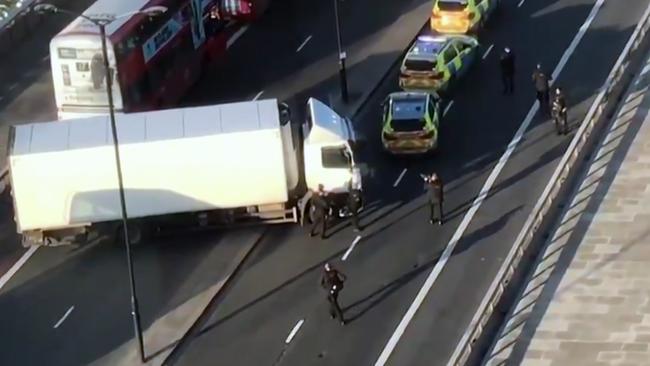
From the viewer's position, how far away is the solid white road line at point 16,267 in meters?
42.5

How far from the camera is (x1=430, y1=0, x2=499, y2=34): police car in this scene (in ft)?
178

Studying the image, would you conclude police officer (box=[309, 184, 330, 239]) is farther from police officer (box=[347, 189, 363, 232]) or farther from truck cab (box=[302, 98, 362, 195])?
police officer (box=[347, 189, 363, 232])

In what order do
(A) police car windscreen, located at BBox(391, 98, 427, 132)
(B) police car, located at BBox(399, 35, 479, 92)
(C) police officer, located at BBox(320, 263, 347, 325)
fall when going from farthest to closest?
(B) police car, located at BBox(399, 35, 479, 92) < (A) police car windscreen, located at BBox(391, 98, 427, 132) < (C) police officer, located at BBox(320, 263, 347, 325)

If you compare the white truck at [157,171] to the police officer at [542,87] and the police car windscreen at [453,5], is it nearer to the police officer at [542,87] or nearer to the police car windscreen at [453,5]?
the police officer at [542,87]

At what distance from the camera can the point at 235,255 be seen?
42.9 m

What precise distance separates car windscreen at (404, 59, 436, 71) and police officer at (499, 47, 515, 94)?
2.23 meters

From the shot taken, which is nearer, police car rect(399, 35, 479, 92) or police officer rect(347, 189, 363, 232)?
police officer rect(347, 189, 363, 232)

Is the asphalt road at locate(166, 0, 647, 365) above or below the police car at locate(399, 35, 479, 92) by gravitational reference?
below

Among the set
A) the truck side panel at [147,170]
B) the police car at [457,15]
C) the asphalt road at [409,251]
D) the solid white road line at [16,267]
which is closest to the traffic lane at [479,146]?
the asphalt road at [409,251]

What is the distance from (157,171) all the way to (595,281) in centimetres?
1331

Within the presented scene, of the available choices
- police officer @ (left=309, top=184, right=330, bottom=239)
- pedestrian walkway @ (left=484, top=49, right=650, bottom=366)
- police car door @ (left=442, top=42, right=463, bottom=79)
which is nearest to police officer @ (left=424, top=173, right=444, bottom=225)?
police officer @ (left=309, top=184, right=330, bottom=239)

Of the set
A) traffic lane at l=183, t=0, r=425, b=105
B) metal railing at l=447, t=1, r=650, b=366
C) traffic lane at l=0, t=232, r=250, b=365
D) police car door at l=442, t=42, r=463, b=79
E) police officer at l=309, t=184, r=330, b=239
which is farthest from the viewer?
traffic lane at l=183, t=0, r=425, b=105

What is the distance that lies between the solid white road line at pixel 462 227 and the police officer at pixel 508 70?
3.75 ft

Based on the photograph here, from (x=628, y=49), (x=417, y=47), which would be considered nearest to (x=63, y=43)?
(x=417, y=47)
